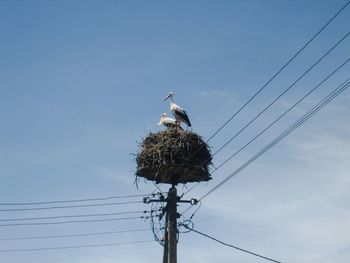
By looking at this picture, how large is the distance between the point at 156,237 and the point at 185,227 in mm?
696

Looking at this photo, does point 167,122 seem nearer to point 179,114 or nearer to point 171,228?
point 179,114

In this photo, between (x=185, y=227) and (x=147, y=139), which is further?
(x=147, y=139)

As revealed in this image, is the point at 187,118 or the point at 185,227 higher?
the point at 187,118

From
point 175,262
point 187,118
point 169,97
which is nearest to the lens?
point 175,262

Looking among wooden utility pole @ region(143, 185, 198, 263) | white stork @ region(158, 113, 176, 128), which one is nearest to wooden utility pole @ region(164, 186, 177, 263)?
wooden utility pole @ region(143, 185, 198, 263)

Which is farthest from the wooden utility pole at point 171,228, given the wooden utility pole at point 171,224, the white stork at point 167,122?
the white stork at point 167,122

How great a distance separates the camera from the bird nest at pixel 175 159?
15016 millimetres

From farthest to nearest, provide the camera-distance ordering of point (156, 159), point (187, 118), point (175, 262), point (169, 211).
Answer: point (187, 118) < point (156, 159) < point (169, 211) < point (175, 262)

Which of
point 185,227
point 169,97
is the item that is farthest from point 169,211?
point 169,97

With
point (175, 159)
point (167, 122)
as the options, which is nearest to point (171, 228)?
point (175, 159)

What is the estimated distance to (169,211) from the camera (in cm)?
1420

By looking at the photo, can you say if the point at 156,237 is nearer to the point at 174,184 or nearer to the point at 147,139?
the point at 174,184

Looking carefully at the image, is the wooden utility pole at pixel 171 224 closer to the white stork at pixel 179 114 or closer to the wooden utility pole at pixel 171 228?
the wooden utility pole at pixel 171 228

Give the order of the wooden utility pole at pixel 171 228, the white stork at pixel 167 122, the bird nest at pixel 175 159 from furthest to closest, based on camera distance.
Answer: the white stork at pixel 167 122 < the bird nest at pixel 175 159 < the wooden utility pole at pixel 171 228
